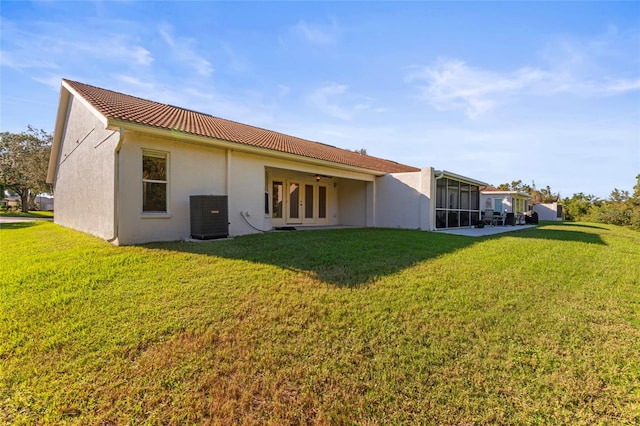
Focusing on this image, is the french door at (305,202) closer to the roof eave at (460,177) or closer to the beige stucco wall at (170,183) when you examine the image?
the beige stucco wall at (170,183)

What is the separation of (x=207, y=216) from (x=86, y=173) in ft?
19.5

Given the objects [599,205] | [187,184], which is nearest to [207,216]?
[187,184]

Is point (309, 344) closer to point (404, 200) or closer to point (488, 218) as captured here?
point (404, 200)

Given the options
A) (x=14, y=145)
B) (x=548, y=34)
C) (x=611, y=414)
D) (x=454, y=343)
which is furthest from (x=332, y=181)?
(x=14, y=145)

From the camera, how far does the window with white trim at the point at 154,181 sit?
8250mm

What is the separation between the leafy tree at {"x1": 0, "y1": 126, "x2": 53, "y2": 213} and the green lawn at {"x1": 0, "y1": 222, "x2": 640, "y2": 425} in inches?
1261

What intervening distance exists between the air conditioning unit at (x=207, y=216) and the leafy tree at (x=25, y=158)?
3160 cm

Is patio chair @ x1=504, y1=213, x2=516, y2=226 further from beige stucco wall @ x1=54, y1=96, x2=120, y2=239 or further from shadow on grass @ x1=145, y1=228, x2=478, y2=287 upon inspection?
beige stucco wall @ x1=54, y1=96, x2=120, y2=239

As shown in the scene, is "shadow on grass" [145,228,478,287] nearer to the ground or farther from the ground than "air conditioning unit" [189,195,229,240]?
nearer to the ground

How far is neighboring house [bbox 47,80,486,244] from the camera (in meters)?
8.00

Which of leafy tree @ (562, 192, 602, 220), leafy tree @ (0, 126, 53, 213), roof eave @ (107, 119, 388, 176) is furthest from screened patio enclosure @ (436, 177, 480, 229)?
leafy tree @ (0, 126, 53, 213)

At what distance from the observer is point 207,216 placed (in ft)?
27.9

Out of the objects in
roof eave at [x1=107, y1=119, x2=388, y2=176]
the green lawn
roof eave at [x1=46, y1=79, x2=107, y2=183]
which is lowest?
the green lawn

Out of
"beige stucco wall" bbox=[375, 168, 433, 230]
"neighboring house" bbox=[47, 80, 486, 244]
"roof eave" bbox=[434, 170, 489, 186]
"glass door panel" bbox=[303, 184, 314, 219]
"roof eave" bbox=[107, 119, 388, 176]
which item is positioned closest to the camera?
"roof eave" bbox=[107, 119, 388, 176]
